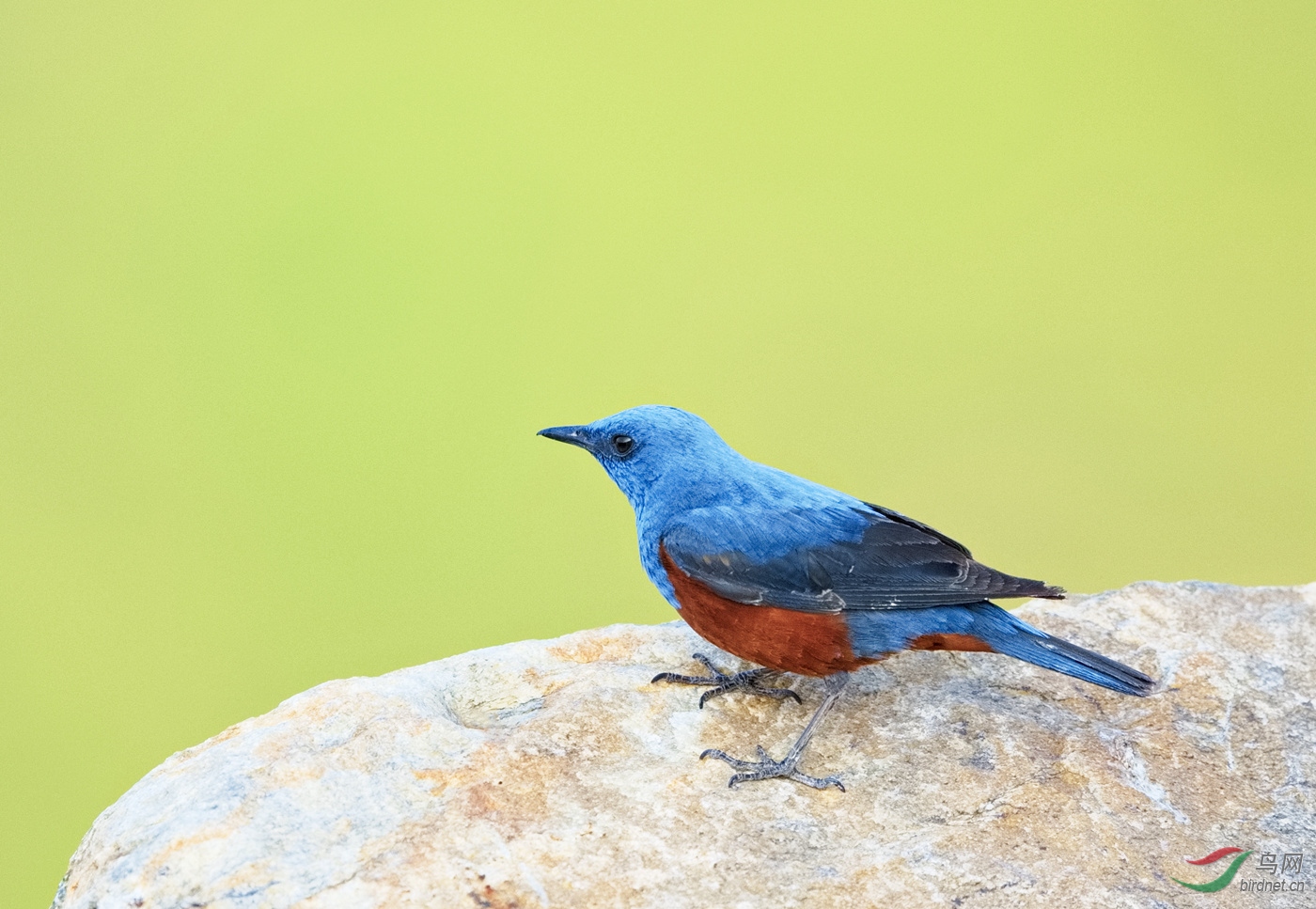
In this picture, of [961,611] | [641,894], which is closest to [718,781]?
[641,894]

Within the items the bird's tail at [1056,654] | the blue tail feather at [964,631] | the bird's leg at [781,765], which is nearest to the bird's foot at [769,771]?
the bird's leg at [781,765]

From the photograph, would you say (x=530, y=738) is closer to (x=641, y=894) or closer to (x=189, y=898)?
(x=641, y=894)

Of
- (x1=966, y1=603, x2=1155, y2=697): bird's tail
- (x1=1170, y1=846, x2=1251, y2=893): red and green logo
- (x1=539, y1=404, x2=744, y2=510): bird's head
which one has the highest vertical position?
(x1=539, y1=404, x2=744, y2=510): bird's head

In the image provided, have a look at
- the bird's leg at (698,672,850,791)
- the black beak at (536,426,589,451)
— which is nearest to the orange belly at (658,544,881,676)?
the bird's leg at (698,672,850,791)

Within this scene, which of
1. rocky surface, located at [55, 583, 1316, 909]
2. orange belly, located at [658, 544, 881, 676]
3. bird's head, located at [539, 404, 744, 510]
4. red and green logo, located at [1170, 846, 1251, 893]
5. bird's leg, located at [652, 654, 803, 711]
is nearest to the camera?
rocky surface, located at [55, 583, 1316, 909]

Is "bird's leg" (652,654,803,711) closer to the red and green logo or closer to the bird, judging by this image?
the bird

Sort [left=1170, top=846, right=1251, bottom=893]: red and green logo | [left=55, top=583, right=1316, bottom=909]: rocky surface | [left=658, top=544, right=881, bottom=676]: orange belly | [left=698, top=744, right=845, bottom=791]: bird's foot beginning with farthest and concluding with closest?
[left=658, top=544, right=881, bottom=676]: orange belly < [left=698, top=744, right=845, bottom=791]: bird's foot < [left=1170, top=846, right=1251, bottom=893]: red and green logo < [left=55, top=583, right=1316, bottom=909]: rocky surface

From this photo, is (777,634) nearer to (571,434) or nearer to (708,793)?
(708,793)
